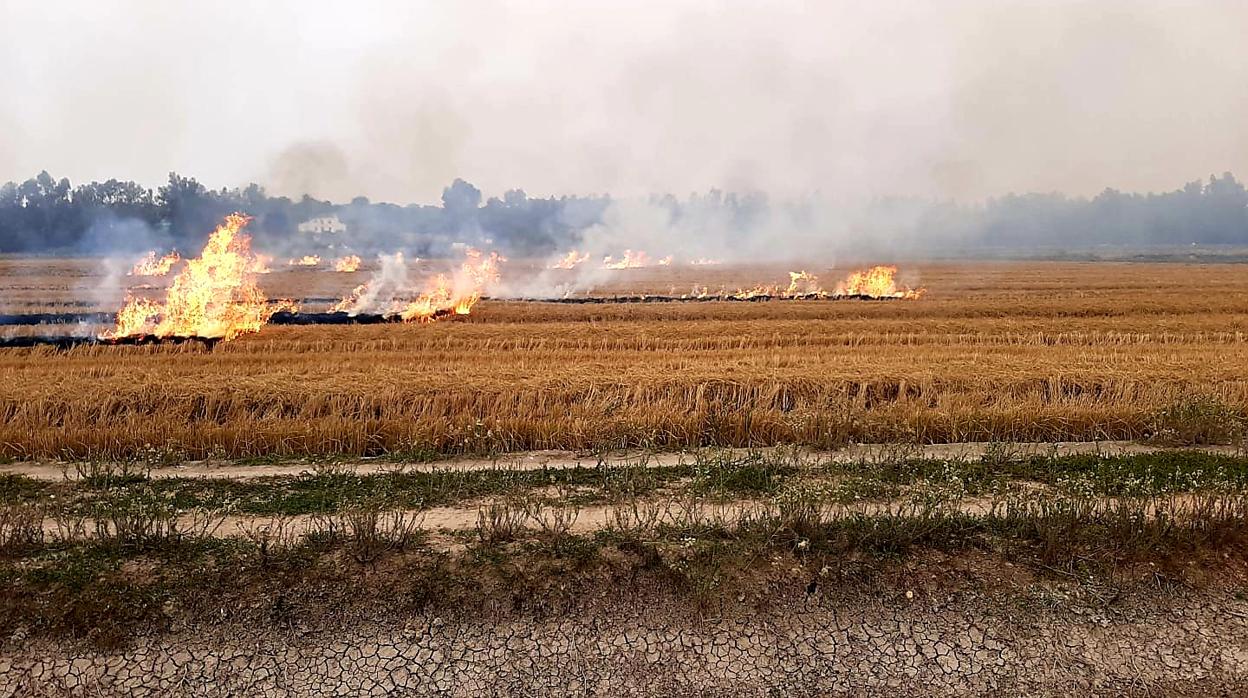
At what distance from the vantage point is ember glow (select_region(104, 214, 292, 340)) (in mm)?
21438

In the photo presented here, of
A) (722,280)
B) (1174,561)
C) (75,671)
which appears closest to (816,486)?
(1174,561)

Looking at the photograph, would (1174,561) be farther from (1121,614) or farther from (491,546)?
(491,546)

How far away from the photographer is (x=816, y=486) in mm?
8734

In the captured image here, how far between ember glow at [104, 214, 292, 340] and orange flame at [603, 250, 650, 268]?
57.9m

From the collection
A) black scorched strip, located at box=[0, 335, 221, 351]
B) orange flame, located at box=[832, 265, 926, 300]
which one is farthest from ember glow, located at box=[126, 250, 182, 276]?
orange flame, located at box=[832, 265, 926, 300]

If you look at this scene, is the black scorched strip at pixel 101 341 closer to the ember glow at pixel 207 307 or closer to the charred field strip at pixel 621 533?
the ember glow at pixel 207 307

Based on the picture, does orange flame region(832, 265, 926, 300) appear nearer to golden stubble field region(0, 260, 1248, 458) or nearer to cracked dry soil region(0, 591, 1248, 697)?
golden stubble field region(0, 260, 1248, 458)

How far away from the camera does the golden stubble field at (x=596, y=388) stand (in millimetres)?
11500

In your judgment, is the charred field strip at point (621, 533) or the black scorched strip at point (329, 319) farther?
the black scorched strip at point (329, 319)

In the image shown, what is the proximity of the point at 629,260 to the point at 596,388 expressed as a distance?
72643mm

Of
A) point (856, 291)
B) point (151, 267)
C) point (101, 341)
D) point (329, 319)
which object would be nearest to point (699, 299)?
point (856, 291)

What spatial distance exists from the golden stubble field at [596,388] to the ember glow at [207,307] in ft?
3.77

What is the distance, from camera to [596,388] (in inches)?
557

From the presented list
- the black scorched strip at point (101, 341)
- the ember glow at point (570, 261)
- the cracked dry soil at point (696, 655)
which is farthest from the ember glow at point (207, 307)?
the ember glow at point (570, 261)
